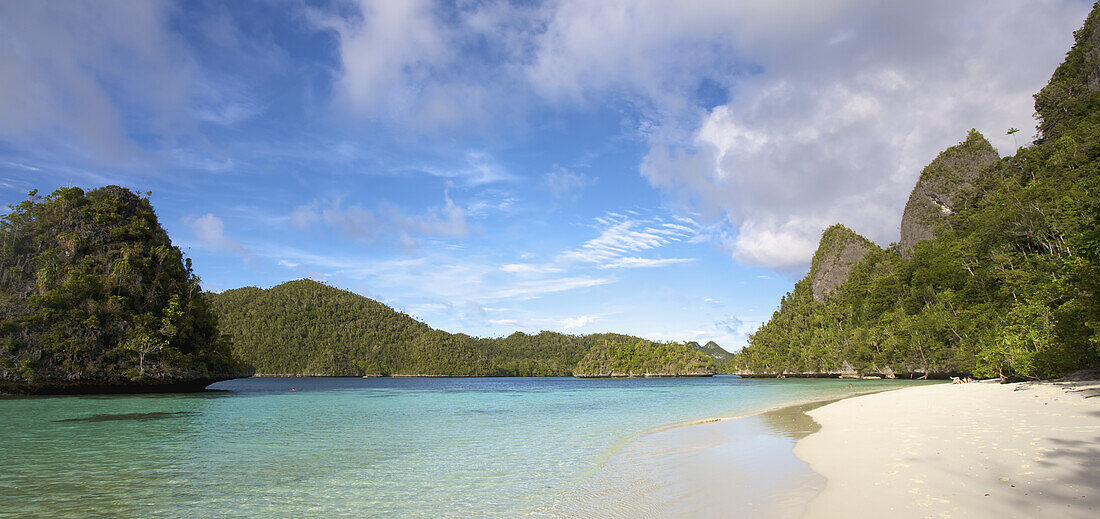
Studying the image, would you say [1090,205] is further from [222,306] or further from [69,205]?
[222,306]

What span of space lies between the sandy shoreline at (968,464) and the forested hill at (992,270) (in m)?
8.19

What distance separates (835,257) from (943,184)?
50.3 meters

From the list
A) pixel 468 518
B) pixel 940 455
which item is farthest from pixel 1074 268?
pixel 468 518

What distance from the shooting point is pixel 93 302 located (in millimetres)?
45000

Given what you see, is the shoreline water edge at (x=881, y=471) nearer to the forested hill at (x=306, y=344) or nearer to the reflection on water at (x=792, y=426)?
the reflection on water at (x=792, y=426)

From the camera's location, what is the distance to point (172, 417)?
25.8 m

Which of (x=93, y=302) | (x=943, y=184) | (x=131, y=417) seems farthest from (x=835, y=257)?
(x=93, y=302)

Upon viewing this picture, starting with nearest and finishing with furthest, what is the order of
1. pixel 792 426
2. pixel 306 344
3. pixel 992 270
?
pixel 792 426, pixel 992 270, pixel 306 344

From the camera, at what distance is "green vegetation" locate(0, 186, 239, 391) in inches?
1650

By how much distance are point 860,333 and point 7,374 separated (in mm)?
110880

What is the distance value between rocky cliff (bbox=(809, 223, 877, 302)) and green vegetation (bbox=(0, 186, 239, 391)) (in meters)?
139

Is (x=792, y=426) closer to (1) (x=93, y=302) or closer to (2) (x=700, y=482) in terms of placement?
(2) (x=700, y=482)

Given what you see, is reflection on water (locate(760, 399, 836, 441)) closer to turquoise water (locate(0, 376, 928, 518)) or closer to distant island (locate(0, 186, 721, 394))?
turquoise water (locate(0, 376, 928, 518))

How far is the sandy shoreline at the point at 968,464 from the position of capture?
5590mm
